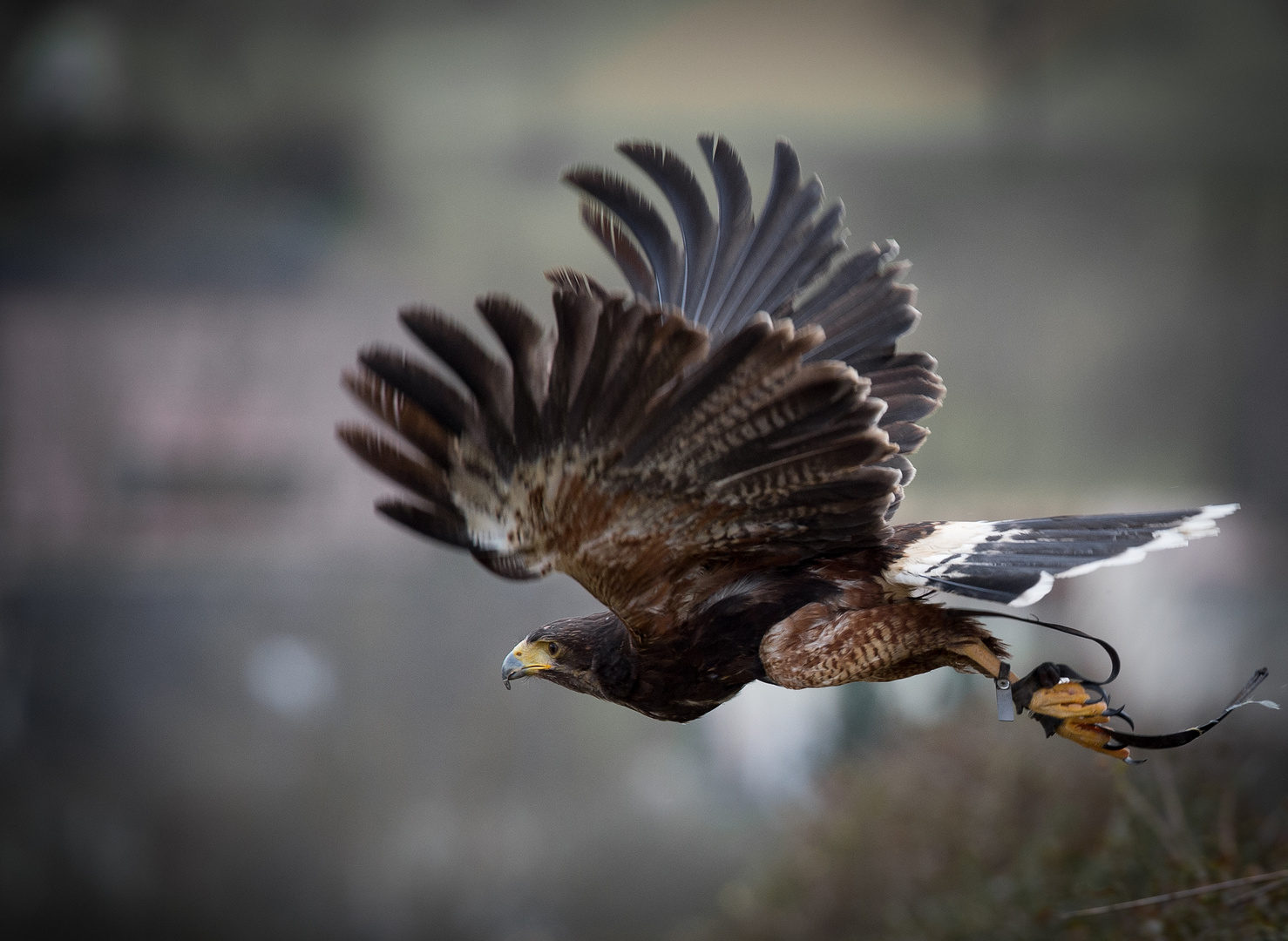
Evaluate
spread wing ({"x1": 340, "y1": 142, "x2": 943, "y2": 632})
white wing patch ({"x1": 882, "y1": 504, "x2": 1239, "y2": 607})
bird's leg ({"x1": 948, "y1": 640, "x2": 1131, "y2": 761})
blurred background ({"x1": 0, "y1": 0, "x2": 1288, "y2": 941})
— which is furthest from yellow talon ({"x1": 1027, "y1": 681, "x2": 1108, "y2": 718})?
blurred background ({"x1": 0, "y1": 0, "x2": 1288, "y2": 941})

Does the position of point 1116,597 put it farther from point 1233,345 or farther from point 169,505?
point 169,505

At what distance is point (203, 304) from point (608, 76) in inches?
117

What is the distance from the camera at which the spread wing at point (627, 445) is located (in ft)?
5.43

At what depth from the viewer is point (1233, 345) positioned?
6062mm

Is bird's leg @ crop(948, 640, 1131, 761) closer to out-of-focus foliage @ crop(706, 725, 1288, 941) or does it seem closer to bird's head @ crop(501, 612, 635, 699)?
out-of-focus foliage @ crop(706, 725, 1288, 941)

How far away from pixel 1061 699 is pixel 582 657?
36.3 inches

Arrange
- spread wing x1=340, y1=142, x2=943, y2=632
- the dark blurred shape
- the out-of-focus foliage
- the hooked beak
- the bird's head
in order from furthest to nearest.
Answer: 1. the dark blurred shape
2. the out-of-focus foliage
3. the hooked beak
4. the bird's head
5. spread wing x1=340, y1=142, x2=943, y2=632

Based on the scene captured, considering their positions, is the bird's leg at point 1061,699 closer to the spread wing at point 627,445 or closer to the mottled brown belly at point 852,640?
the mottled brown belly at point 852,640

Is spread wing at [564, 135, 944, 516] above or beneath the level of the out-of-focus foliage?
above

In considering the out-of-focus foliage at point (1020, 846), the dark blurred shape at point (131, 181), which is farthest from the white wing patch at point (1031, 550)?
the dark blurred shape at point (131, 181)

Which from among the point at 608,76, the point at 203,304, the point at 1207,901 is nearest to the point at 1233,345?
the point at 608,76

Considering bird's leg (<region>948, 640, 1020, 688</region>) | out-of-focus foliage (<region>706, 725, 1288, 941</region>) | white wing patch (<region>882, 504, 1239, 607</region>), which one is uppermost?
white wing patch (<region>882, 504, 1239, 607</region>)

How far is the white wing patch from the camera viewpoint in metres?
1.71

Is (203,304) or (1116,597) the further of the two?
(203,304)
